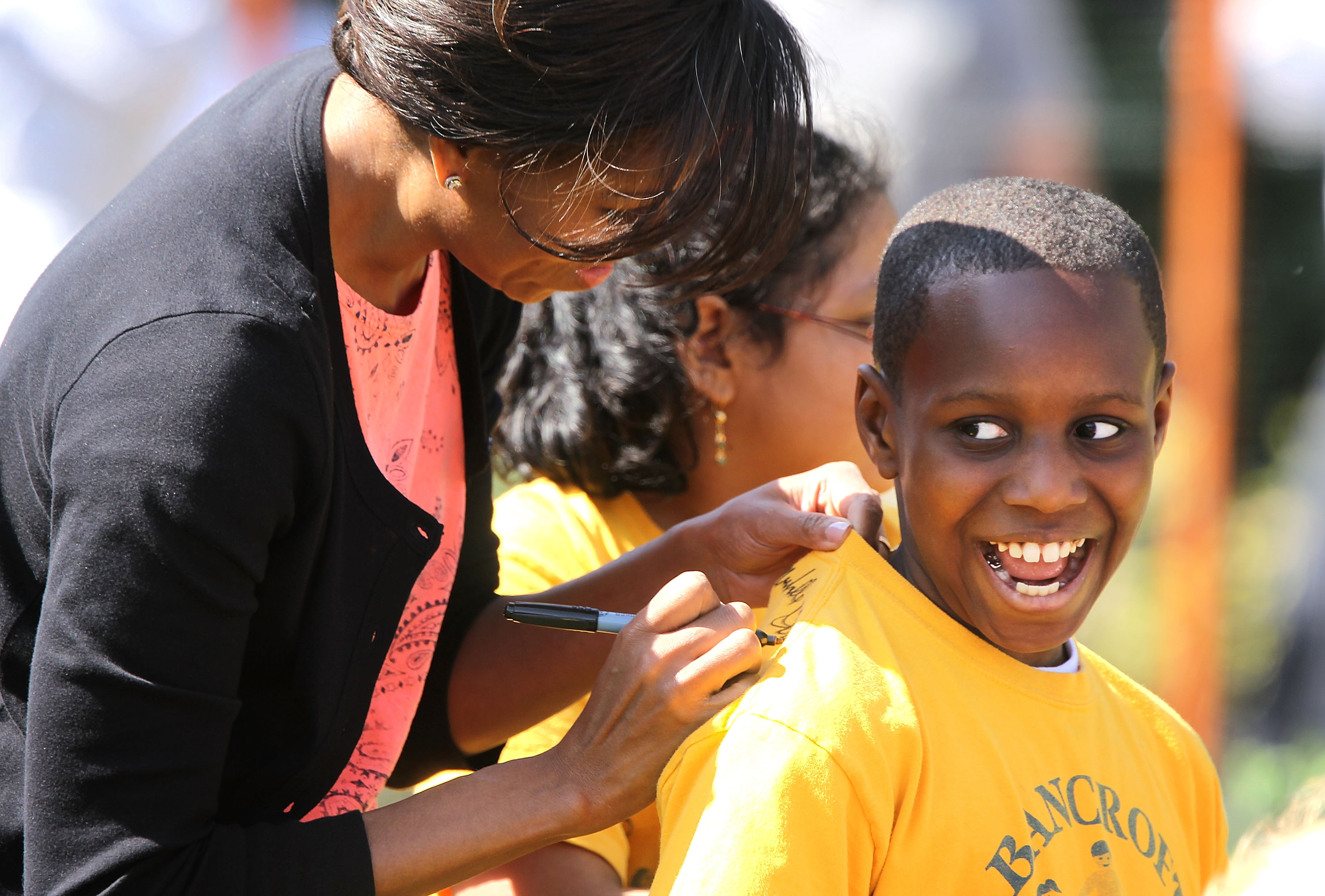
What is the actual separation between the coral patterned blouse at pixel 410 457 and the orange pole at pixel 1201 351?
3.13m

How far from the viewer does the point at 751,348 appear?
231 cm

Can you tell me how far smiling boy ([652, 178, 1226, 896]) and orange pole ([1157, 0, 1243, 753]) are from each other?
2834 mm

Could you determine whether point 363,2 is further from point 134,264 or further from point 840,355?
point 840,355

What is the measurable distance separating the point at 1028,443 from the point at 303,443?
0.79 metres

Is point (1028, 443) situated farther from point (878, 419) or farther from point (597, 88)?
point (597, 88)

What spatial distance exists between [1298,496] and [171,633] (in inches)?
197

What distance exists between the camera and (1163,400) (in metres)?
1.59

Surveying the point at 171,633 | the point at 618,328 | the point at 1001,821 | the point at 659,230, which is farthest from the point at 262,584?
the point at 618,328

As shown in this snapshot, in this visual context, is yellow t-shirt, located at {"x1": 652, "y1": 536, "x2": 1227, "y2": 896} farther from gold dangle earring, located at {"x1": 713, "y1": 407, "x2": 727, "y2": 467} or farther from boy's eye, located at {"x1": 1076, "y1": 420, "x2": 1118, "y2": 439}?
gold dangle earring, located at {"x1": 713, "y1": 407, "x2": 727, "y2": 467}

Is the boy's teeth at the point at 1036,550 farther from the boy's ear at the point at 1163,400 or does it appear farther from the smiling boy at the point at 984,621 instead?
the boy's ear at the point at 1163,400

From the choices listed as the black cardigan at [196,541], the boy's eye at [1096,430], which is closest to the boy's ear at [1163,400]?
the boy's eye at [1096,430]

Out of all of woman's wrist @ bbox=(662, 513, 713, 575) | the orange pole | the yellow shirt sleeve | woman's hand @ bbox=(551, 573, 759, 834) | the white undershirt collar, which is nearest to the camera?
the yellow shirt sleeve

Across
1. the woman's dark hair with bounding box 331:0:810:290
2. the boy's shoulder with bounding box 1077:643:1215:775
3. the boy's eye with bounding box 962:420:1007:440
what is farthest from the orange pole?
the woman's dark hair with bounding box 331:0:810:290

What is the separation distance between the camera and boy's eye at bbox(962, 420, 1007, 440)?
144 cm
